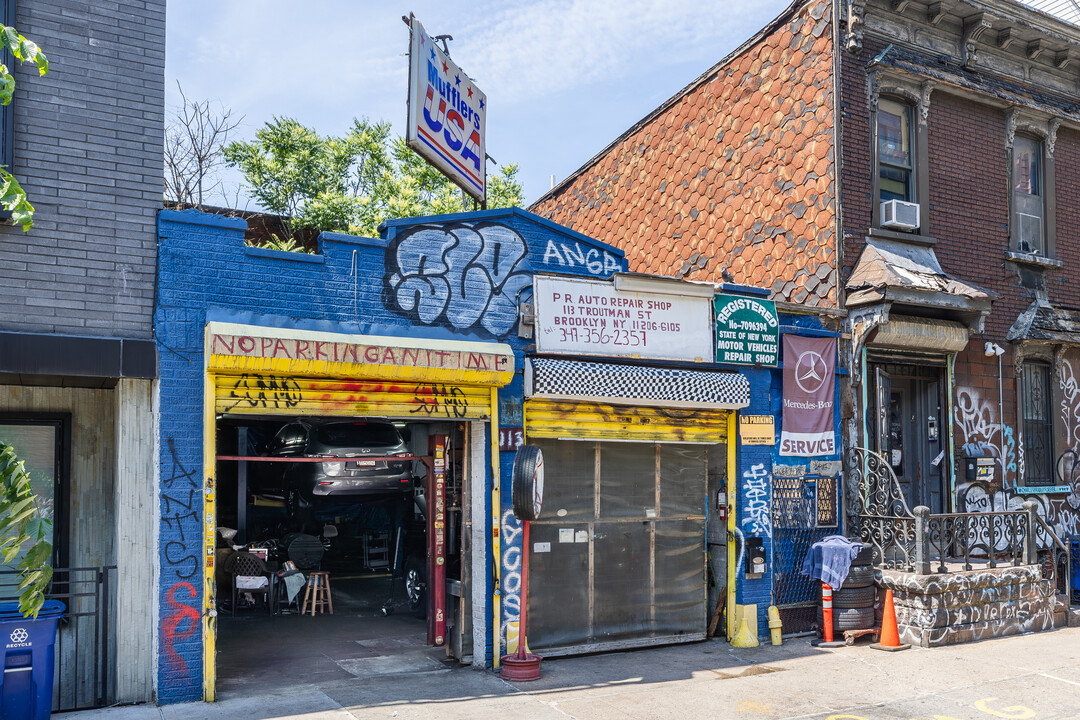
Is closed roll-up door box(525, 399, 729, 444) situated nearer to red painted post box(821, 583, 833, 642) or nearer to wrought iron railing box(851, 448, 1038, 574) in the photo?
red painted post box(821, 583, 833, 642)

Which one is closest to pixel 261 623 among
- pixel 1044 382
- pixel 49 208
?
pixel 49 208

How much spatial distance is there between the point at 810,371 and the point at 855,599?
306 centimetres

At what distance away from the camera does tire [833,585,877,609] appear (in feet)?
36.2

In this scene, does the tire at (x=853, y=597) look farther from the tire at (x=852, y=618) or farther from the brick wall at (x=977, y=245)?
the brick wall at (x=977, y=245)

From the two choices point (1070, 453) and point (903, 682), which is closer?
point (903, 682)

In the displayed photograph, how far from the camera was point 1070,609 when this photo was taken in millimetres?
12812

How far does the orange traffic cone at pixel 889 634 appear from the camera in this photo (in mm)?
10759

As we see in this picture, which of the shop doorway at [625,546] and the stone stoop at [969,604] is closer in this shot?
the shop doorway at [625,546]

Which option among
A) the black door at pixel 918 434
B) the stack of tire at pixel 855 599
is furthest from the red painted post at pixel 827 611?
the black door at pixel 918 434

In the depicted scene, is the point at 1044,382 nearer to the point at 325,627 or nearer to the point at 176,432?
the point at 325,627

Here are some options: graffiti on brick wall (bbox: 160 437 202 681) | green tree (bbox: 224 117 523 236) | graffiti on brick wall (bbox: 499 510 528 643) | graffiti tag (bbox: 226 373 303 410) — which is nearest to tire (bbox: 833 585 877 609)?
graffiti on brick wall (bbox: 499 510 528 643)

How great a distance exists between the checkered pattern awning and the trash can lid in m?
4.98

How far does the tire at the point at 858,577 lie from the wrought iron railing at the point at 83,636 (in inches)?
332

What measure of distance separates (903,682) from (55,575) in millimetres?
8594
